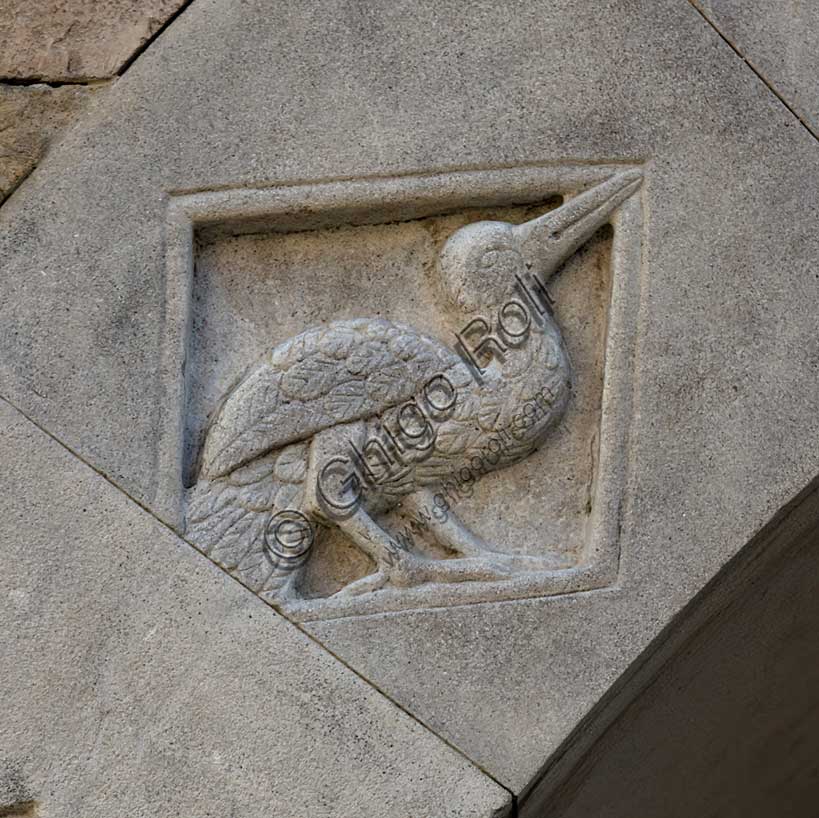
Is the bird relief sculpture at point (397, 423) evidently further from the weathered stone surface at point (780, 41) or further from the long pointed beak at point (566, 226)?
the weathered stone surface at point (780, 41)

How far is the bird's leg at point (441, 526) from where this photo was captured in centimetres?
189

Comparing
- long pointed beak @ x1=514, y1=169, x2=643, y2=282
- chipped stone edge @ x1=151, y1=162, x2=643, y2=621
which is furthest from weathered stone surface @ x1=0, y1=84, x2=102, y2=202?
long pointed beak @ x1=514, y1=169, x2=643, y2=282

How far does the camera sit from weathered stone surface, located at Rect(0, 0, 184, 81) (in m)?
1.87

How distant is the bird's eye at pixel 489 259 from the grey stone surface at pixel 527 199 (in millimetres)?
119

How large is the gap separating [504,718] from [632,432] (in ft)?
1.33

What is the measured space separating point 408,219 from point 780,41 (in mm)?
564

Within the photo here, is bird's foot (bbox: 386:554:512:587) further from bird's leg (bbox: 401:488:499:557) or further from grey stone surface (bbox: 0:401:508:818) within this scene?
grey stone surface (bbox: 0:401:508:818)

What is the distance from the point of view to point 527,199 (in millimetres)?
1931

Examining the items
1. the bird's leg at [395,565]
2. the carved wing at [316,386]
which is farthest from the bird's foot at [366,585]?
the carved wing at [316,386]

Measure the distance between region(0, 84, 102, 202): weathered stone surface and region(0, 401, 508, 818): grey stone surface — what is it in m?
0.31

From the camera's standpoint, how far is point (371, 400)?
1.87 meters

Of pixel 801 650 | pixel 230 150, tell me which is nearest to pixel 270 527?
pixel 230 150

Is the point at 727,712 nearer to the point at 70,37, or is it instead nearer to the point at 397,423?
the point at 397,423

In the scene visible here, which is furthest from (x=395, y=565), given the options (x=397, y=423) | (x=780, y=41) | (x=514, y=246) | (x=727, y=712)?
(x=780, y=41)
